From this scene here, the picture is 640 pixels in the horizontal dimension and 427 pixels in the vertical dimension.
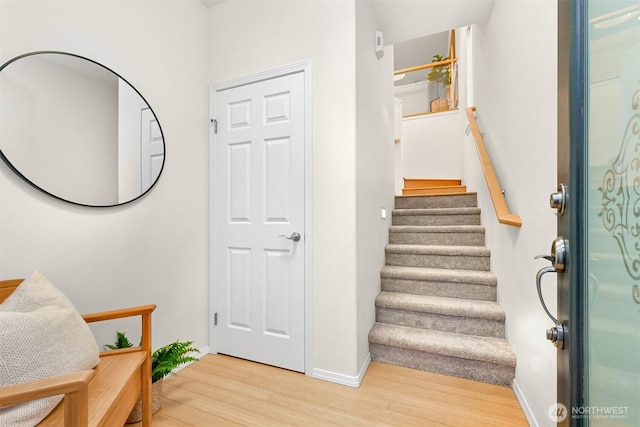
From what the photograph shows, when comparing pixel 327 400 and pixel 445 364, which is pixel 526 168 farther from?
pixel 327 400

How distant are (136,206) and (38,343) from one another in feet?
3.22

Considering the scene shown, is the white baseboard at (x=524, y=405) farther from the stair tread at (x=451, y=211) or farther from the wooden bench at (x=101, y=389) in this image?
the wooden bench at (x=101, y=389)

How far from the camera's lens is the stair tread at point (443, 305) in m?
2.01

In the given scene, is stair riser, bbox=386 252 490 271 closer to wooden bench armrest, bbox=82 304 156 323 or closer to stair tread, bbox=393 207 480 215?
stair tread, bbox=393 207 480 215

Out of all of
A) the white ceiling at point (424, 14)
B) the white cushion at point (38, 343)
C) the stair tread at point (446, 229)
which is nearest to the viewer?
the white cushion at point (38, 343)

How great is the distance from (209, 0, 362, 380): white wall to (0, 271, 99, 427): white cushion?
1231 mm

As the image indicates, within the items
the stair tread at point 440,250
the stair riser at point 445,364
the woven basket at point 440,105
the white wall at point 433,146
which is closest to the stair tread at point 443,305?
the stair riser at point 445,364

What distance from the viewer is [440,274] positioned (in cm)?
232

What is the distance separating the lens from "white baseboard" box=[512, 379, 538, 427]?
142 centimetres

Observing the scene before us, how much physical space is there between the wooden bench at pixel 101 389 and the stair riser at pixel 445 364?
1447 millimetres

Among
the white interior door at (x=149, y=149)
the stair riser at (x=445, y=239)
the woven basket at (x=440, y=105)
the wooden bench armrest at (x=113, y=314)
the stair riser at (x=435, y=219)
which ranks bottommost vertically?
the wooden bench armrest at (x=113, y=314)

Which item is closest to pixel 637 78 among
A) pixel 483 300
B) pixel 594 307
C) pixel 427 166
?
pixel 594 307

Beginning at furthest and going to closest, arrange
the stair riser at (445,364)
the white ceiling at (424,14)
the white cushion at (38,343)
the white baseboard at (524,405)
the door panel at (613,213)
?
the white ceiling at (424,14) < the stair riser at (445,364) < the white baseboard at (524,405) < the white cushion at (38,343) < the door panel at (613,213)

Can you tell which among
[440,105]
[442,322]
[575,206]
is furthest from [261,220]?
[440,105]
